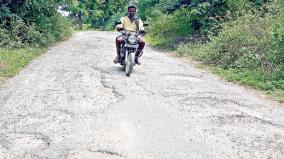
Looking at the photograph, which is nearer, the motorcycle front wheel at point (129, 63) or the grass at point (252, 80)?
the grass at point (252, 80)

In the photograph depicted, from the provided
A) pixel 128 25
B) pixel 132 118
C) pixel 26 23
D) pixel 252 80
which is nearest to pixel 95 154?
pixel 132 118

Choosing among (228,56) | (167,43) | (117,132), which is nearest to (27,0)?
(167,43)

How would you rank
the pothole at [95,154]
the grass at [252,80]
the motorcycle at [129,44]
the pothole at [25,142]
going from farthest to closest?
the motorcycle at [129,44]
the grass at [252,80]
the pothole at [25,142]
the pothole at [95,154]

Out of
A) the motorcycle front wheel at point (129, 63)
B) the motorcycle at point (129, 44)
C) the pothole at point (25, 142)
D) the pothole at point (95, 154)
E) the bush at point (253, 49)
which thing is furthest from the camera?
the motorcycle at point (129, 44)

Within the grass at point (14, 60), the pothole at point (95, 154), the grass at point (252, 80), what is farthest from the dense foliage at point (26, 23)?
the pothole at point (95, 154)

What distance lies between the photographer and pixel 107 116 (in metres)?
7.38

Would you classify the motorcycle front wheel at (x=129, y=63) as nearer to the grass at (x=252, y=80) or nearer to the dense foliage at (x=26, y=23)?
the grass at (x=252, y=80)

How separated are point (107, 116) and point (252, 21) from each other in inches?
373

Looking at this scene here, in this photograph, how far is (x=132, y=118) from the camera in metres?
7.39

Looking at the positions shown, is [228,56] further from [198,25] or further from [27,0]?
[27,0]

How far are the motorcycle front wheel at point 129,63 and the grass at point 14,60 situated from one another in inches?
112

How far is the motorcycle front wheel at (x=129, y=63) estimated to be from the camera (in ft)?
37.8

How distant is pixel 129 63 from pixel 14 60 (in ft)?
12.2

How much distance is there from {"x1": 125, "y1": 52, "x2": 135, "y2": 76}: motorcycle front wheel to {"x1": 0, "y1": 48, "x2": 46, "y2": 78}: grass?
2846mm
